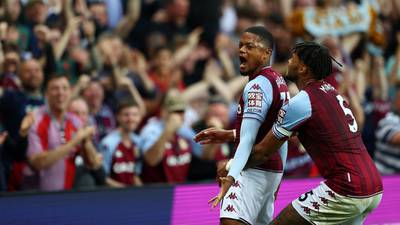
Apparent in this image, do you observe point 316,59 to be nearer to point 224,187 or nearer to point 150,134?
point 224,187

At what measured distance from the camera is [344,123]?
573 cm

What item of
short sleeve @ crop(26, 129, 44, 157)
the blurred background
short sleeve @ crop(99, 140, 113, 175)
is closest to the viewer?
the blurred background

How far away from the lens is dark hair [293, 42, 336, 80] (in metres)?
5.81

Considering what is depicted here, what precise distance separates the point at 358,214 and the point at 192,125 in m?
4.97

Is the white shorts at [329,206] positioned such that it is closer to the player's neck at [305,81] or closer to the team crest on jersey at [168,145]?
the player's neck at [305,81]

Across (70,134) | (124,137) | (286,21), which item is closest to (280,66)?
(286,21)

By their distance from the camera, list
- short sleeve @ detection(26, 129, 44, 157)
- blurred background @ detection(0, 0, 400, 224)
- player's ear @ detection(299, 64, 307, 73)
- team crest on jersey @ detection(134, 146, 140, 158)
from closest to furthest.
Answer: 1. player's ear @ detection(299, 64, 307, 73)
2. blurred background @ detection(0, 0, 400, 224)
3. short sleeve @ detection(26, 129, 44, 157)
4. team crest on jersey @ detection(134, 146, 140, 158)

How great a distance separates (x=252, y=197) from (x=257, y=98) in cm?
72

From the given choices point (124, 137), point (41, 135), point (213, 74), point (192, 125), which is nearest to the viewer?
point (41, 135)

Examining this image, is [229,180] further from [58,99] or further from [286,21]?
[286,21]

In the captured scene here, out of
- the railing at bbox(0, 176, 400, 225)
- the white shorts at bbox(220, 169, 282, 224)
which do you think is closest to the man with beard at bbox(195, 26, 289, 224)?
the white shorts at bbox(220, 169, 282, 224)

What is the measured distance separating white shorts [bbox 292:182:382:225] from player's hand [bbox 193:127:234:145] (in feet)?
2.75

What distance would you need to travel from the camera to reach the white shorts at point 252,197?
19.8 ft

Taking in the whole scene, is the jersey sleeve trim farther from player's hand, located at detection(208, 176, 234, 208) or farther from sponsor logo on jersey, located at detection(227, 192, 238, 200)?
sponsor logo on jersey, located at detection(227, 192, 238, 200)
